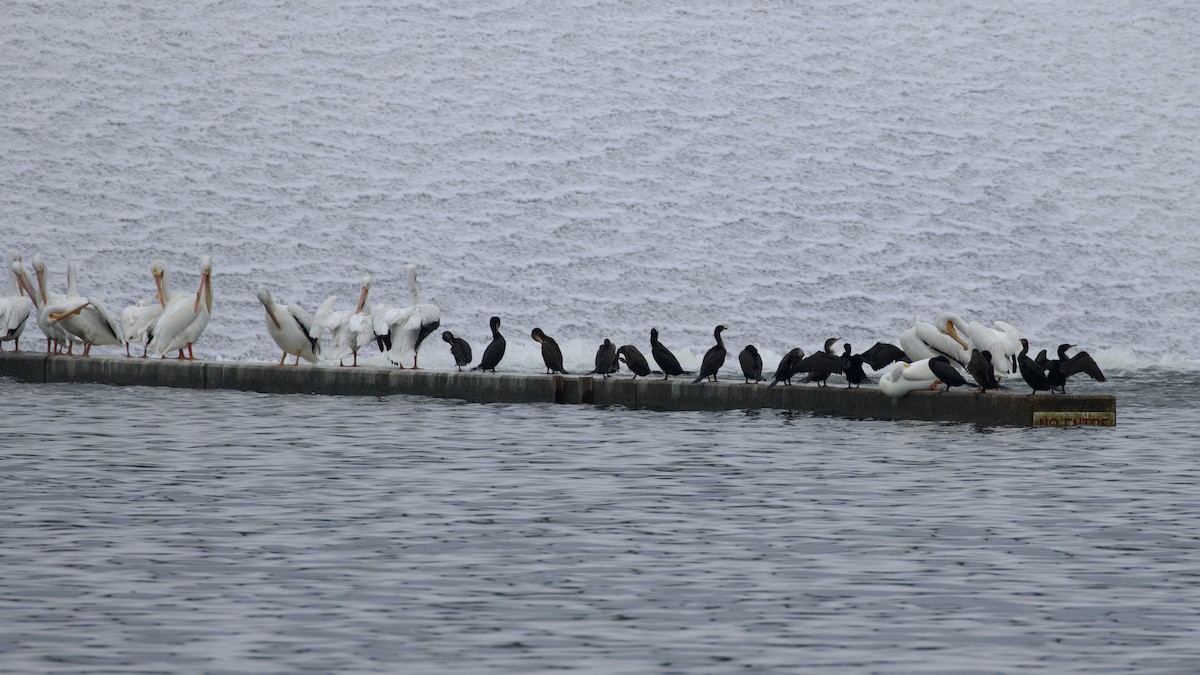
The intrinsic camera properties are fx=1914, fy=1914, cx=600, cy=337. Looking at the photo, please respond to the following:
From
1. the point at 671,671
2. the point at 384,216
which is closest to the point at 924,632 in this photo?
the point at 671,671

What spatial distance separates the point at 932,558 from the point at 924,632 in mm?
1566

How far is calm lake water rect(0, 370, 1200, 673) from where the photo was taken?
6.80 m

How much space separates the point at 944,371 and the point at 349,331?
601 centimetres

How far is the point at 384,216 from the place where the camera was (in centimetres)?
2584

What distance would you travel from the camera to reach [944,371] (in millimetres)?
14109

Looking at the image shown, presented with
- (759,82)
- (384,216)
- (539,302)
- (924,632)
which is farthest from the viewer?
Result: (759,82)

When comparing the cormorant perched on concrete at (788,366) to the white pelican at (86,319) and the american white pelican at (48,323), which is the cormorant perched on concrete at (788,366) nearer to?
the white pelican at (86,319)

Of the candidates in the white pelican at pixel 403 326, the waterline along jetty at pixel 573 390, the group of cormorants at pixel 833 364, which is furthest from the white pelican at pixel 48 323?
the group of cormorants at pixel 833 364

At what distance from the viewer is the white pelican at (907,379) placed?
1445 cm

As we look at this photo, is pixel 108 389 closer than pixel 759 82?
Yes

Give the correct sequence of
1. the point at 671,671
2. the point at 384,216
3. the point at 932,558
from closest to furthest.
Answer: the point at 671,671, the point at 932,558, the point at 384,216

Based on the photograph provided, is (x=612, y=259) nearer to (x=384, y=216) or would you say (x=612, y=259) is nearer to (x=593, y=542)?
(x=384, y=216)

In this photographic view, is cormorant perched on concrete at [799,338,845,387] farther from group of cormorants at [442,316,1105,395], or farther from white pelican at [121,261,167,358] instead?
white pelican at [121,261,167,358]

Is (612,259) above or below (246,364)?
above
